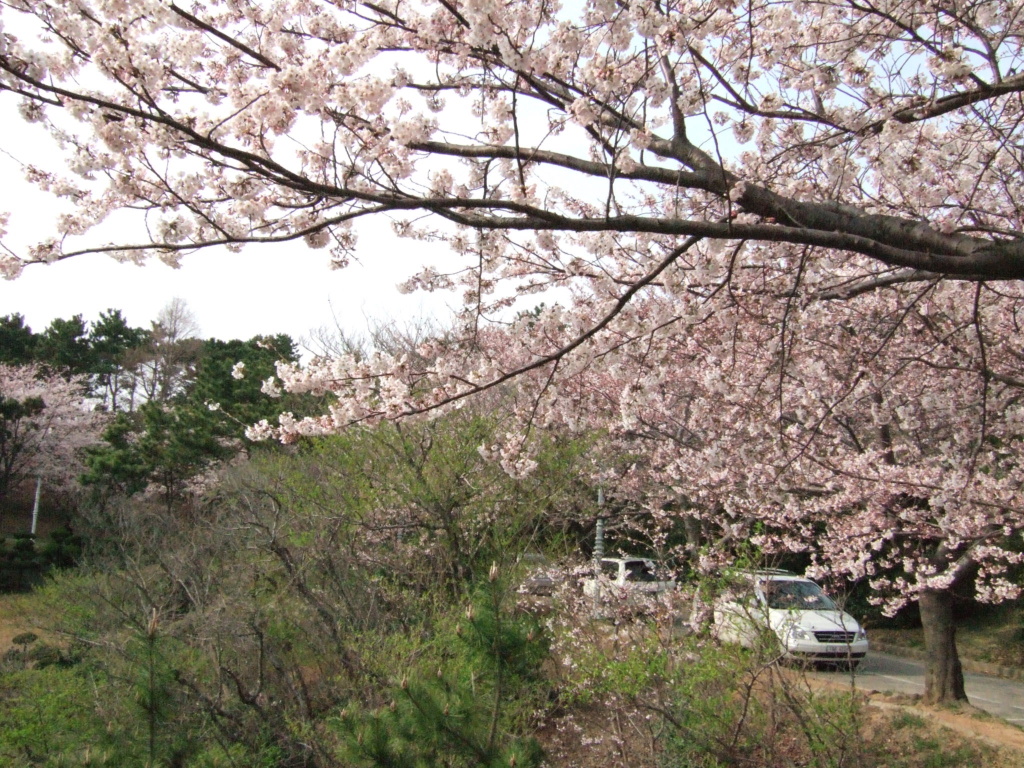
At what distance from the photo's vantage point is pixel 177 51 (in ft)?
9.27

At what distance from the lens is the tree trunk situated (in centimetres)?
767

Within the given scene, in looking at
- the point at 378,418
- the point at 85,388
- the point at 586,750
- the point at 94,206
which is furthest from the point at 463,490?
the point at 85,388

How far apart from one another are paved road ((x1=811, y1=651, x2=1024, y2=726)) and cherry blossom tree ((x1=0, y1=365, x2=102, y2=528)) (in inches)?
819

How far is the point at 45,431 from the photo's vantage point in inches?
945

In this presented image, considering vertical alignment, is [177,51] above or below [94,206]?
above

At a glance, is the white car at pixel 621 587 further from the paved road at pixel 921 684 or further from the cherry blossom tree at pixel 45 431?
the cherry blossom tree at pixel 45 431

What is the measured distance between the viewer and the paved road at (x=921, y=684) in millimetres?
9070

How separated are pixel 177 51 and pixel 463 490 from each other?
533 cm

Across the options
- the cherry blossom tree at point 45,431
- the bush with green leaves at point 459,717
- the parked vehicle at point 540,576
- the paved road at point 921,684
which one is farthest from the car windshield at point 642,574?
the cherry blossom tree at point 45,431

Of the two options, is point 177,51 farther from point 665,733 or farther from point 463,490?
point 463,490

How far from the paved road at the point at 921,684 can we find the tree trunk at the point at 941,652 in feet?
3.08

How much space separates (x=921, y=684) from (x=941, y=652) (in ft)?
8.92

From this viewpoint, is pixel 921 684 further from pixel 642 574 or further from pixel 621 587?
pixel 621 587

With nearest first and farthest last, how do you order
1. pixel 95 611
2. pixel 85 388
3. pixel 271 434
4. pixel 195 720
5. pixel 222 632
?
pixel 271 434
pixel 195 720
pixel 222 632
pixel 95 611
pixel 85 388
